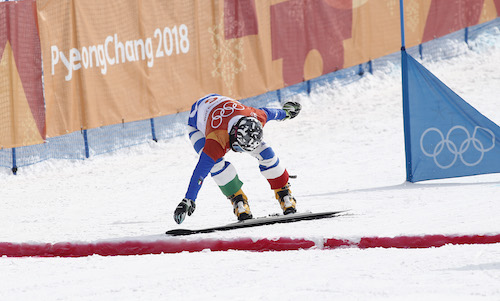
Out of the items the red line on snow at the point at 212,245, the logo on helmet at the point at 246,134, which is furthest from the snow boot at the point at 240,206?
the red line on snow at the point at 212,245

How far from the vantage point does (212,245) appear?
5.68m

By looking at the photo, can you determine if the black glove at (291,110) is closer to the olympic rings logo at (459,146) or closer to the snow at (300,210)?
the snow at (300,210)

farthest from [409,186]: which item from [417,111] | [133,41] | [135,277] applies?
[133,41]

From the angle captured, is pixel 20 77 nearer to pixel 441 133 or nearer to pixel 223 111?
pixel 223 111

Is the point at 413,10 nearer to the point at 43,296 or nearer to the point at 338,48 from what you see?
the point at 338,48

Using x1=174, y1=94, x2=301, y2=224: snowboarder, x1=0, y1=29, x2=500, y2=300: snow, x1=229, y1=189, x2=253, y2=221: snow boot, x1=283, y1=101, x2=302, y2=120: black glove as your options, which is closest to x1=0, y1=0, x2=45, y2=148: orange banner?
x1=0, y1=29, x2=500, y2=300: snow

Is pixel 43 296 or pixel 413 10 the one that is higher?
pixel 413 10

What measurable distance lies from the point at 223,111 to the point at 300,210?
4.99ft

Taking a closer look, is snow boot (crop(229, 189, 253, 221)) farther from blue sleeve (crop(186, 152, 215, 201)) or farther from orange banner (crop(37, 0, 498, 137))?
orange banner (crop(37, 0, 498, 137))

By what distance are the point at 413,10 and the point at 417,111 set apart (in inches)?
287

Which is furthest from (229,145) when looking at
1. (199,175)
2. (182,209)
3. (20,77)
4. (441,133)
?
(20,77)

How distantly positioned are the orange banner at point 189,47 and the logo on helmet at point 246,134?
6.12 m

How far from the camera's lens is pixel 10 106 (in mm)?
11125

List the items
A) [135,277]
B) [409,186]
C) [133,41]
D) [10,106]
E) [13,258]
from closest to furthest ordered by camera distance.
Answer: [135,277] < [13,258] < [409,186] < [10,106] < [133,41]
